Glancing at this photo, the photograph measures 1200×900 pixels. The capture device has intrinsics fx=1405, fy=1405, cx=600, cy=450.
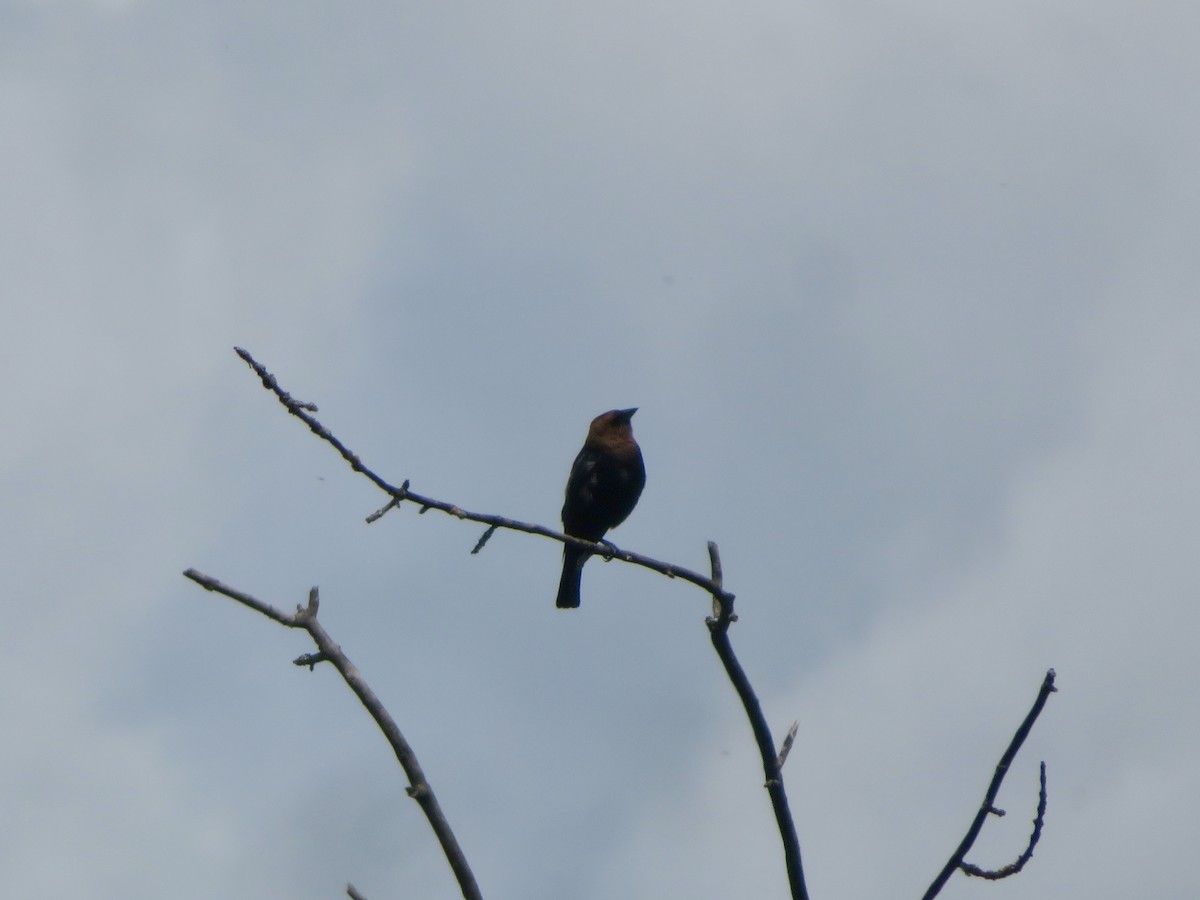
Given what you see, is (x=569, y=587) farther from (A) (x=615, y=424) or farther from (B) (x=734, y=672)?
(B) (x=734, y=672)

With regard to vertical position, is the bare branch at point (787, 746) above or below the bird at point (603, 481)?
below

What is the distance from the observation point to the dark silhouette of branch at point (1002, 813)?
11.9ft

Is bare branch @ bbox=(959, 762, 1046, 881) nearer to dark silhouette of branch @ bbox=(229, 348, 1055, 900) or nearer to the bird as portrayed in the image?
dark silhouette of branch @ bbox=(229, 348, 1055, 900)

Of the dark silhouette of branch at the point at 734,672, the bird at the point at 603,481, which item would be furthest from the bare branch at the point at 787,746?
the bird at the point at 603,481

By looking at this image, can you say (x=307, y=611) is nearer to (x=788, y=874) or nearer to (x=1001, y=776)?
(x=788, y=874)

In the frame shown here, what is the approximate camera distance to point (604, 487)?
10203 mm

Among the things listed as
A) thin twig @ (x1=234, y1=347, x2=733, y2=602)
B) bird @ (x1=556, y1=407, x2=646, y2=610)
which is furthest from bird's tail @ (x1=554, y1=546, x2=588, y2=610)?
thin twig @ (x1=234, y1=347, x2=733, y2=602)

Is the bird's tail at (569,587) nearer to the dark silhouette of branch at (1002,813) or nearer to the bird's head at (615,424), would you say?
the bird's head at (615,424)

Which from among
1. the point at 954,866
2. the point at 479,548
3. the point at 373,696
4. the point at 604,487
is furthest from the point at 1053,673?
the point at 604,487

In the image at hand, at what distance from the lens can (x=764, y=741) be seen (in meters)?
4.11

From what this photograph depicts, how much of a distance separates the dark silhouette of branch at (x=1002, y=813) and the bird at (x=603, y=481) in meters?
6.12

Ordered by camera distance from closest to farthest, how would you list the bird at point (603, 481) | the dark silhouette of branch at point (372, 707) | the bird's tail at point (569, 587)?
1. the dark silhouette of branch at point (372, 707)
2. the bird at point (603, 481)
3. the bird's tail at point (569, 587)

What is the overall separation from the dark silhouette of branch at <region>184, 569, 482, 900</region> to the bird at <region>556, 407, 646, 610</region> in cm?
621

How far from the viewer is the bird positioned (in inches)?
401
